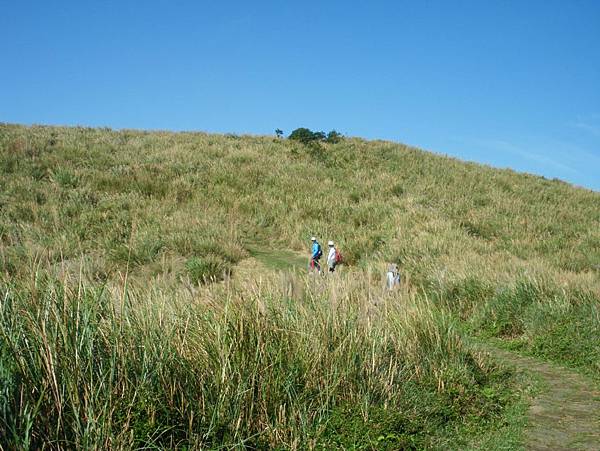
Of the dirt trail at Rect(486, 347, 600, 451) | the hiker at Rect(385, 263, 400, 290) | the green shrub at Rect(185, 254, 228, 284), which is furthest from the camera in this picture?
the green shrub at Rect(185, 254, 228, 284)

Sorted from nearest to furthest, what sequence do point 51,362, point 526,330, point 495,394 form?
point 51,362 < point 495,394 < point 526,330

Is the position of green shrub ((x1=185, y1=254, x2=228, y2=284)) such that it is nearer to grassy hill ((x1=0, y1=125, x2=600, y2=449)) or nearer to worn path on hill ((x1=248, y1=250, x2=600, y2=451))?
grassy hill ((x1=0, y1=125, x2=600, y2=449))

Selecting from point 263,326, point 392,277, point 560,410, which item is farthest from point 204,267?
point 560,410

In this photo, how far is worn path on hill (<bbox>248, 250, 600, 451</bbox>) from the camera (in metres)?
4.44

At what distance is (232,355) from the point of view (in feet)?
13.1

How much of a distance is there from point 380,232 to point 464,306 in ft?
25.5

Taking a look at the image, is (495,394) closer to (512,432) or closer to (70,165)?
(512,432)

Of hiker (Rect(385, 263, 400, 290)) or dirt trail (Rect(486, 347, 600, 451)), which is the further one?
hiker (Rect(385, 263, 400, 290))

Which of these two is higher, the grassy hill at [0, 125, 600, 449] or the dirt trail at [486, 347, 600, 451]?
the grassy hill at [0, 125, 600, 449]

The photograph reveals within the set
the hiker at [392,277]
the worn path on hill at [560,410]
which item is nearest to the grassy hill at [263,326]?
the worn path on hill at [560,410]

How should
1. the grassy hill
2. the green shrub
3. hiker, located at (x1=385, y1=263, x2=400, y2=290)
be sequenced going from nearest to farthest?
the grassy hill, hiker, located at (x1=385, y1=263, x2=400, y2=290), the green shrub

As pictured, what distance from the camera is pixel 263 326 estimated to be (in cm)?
443

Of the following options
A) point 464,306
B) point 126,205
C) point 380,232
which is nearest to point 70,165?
point 126,205

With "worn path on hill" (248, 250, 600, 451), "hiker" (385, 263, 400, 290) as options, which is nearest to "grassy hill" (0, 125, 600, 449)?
"worn path on hill" (248, 250, 600, 451)
